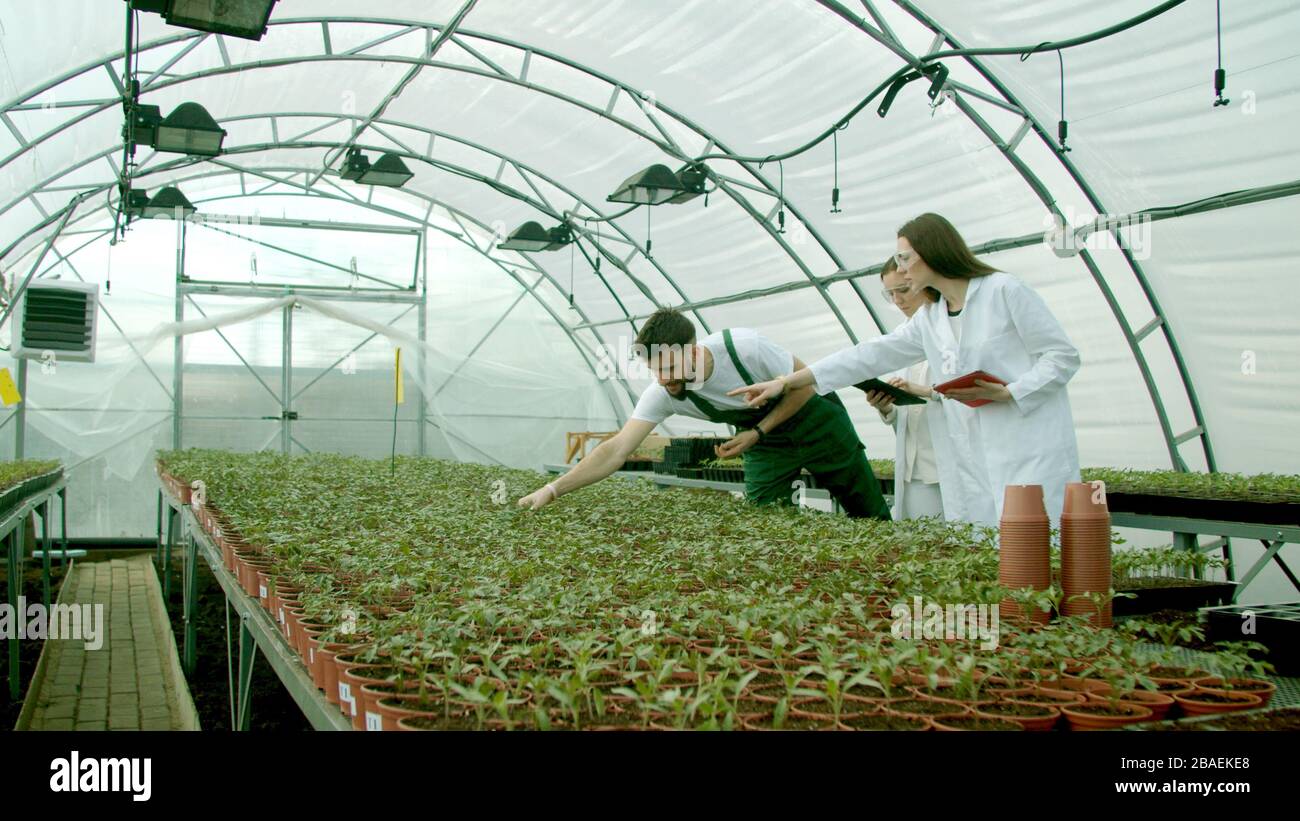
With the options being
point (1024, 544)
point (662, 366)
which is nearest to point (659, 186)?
point (662, 366)

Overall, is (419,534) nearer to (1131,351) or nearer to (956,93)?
(956,93)

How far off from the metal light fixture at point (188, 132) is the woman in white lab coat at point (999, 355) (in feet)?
18.7

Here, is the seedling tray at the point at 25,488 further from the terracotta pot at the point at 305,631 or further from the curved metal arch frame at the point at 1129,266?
the curved metal arch frame at the point at 1129,266

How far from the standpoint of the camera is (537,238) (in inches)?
412

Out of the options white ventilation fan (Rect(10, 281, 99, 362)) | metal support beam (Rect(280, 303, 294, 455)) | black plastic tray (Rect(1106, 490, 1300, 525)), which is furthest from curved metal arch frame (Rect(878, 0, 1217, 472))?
metal support beam (Rect(280, 303, 294, 455))

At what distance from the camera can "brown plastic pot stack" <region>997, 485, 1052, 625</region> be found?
184 cm

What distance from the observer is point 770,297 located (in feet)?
37.1

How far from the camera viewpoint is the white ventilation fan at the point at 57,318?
798cm

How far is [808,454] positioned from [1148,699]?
8.15 feet

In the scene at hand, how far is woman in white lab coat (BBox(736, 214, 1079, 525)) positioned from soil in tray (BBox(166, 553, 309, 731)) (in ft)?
12.3

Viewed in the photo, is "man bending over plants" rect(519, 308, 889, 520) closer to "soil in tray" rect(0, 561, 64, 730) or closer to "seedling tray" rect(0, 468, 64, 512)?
"soil in tray" rect(0, 561, 64, 730)

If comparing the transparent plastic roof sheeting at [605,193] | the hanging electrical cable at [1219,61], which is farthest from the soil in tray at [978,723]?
the transparent plastic roof sheeting at [605,193]

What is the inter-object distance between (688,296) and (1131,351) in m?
6.28

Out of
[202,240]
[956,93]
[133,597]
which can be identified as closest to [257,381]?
[202,240]
